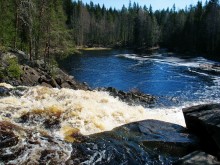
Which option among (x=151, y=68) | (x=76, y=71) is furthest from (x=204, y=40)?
(x=76, y=71)

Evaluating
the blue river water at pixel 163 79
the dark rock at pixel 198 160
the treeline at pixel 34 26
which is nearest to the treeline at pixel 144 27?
the blue river water at pixel 163 79

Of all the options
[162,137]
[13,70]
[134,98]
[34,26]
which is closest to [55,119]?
[162,137]

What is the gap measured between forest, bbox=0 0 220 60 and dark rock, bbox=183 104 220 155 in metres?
26.8

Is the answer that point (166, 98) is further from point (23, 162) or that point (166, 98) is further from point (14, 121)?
point (23, 162)

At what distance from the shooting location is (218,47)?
279ft

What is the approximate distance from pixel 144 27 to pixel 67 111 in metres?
116

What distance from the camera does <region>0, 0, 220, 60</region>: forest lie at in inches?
1677

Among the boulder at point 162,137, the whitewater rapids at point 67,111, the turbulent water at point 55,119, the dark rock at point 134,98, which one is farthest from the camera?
the dark rock at point 134,98

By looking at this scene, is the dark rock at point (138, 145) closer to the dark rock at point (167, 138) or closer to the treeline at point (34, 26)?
the dark rock at point (167, 138)

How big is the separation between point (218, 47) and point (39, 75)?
206ft

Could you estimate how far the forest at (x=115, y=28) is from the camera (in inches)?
1677

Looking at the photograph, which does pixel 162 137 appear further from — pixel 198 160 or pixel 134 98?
pixel 134 98

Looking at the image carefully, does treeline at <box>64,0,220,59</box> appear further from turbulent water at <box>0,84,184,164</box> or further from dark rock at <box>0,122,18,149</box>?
dark rock at <box>0,122,18,149</box>

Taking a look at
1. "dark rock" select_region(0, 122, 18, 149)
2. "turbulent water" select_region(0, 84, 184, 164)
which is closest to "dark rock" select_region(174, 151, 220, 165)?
"turbulent water" select_region(0, 84, 184, 164)
